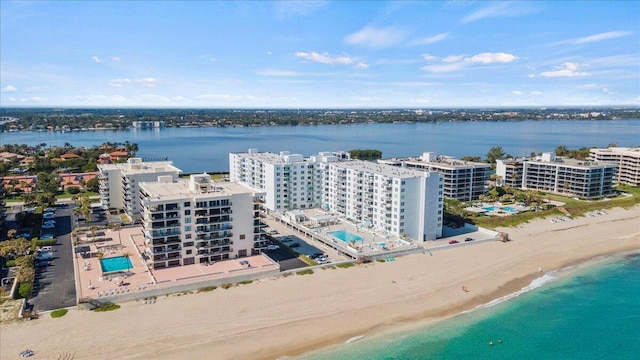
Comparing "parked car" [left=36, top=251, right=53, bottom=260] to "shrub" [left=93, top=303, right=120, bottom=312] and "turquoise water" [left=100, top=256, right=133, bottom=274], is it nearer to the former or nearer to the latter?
"turquoise water" [left=100, top=256, right=133, bottom=274]

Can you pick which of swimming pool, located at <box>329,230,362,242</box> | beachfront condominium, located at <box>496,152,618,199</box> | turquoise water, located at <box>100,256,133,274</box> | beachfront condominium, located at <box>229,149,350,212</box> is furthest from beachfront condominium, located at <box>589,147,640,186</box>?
turquoise water, located at <box>100,256,133,274</box>

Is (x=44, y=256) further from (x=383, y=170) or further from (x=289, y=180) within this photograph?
(x=383, y=170)

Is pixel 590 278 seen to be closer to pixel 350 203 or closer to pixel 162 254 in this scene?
pixel 350 203

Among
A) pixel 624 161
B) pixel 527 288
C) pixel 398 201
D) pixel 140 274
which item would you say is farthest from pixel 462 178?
pixel 140 274

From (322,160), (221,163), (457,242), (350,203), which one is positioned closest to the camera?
(457,242)

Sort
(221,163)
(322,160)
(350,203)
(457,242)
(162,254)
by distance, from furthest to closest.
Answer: (221,163) → (322,160) → (350,203) → (457,242) → (162,254)

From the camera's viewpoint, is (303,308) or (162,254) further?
(162,254)

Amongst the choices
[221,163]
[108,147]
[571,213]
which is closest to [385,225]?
[571,213]
